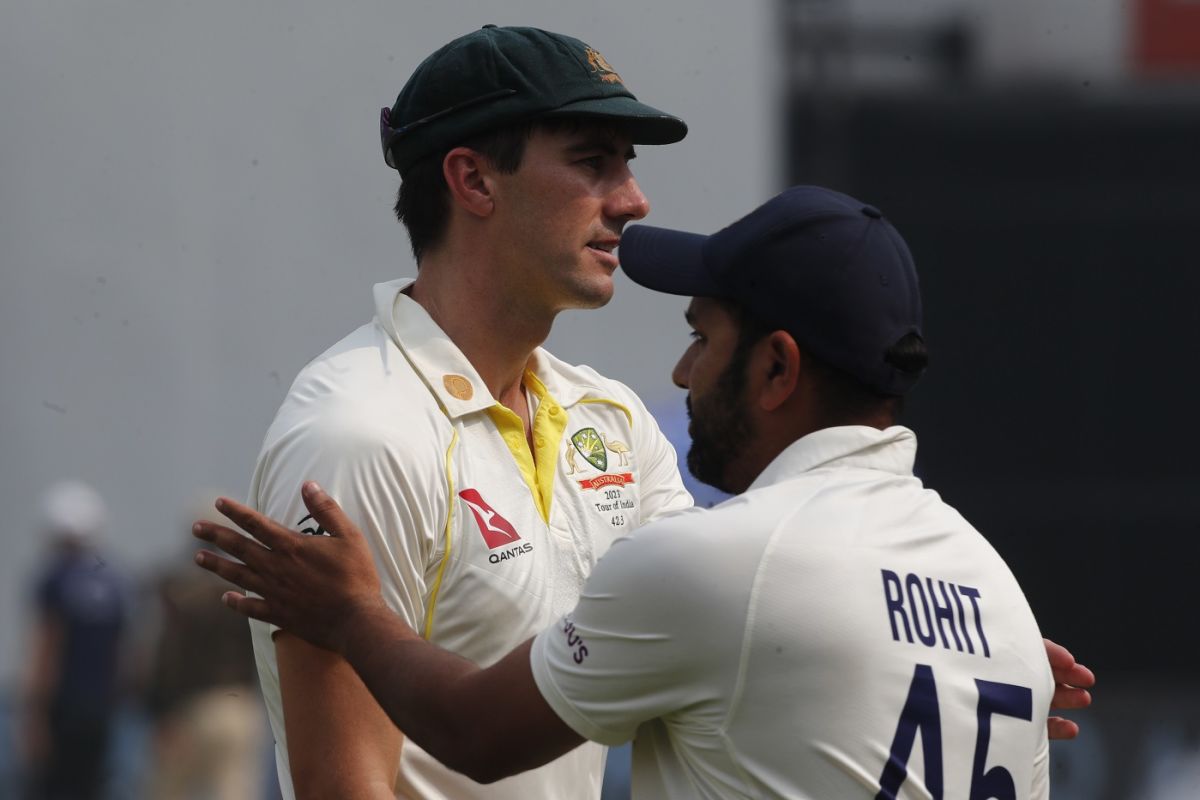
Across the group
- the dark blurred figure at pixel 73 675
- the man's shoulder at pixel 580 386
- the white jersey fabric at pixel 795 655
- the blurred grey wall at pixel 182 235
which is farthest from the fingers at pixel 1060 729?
the blurred grey wall at pixel 182 235

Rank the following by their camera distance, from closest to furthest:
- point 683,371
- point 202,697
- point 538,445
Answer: point 683,371
point 538,445
point 202,697

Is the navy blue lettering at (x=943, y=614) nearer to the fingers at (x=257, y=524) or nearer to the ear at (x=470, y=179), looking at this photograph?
the fingers at (x=257, y=524)

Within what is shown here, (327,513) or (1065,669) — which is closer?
(327,513)

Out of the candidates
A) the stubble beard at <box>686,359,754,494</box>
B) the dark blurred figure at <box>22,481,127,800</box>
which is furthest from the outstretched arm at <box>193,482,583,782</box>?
Answer: the dark blurred figure at <box>22,481,127,800</box>

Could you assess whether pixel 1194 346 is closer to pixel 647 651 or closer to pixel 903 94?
pixel 903 94

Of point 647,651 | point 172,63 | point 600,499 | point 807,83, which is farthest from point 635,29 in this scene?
point 647,651

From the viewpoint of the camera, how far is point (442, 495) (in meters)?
2.90

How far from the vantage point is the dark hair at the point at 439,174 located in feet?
10.4

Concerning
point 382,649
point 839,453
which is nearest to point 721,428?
point 839,453

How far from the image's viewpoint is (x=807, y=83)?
1265cm

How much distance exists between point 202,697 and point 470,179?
268 inches

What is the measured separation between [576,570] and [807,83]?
1003 cm

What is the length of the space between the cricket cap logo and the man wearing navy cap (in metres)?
0.54

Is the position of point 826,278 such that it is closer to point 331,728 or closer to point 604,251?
point 604,251
